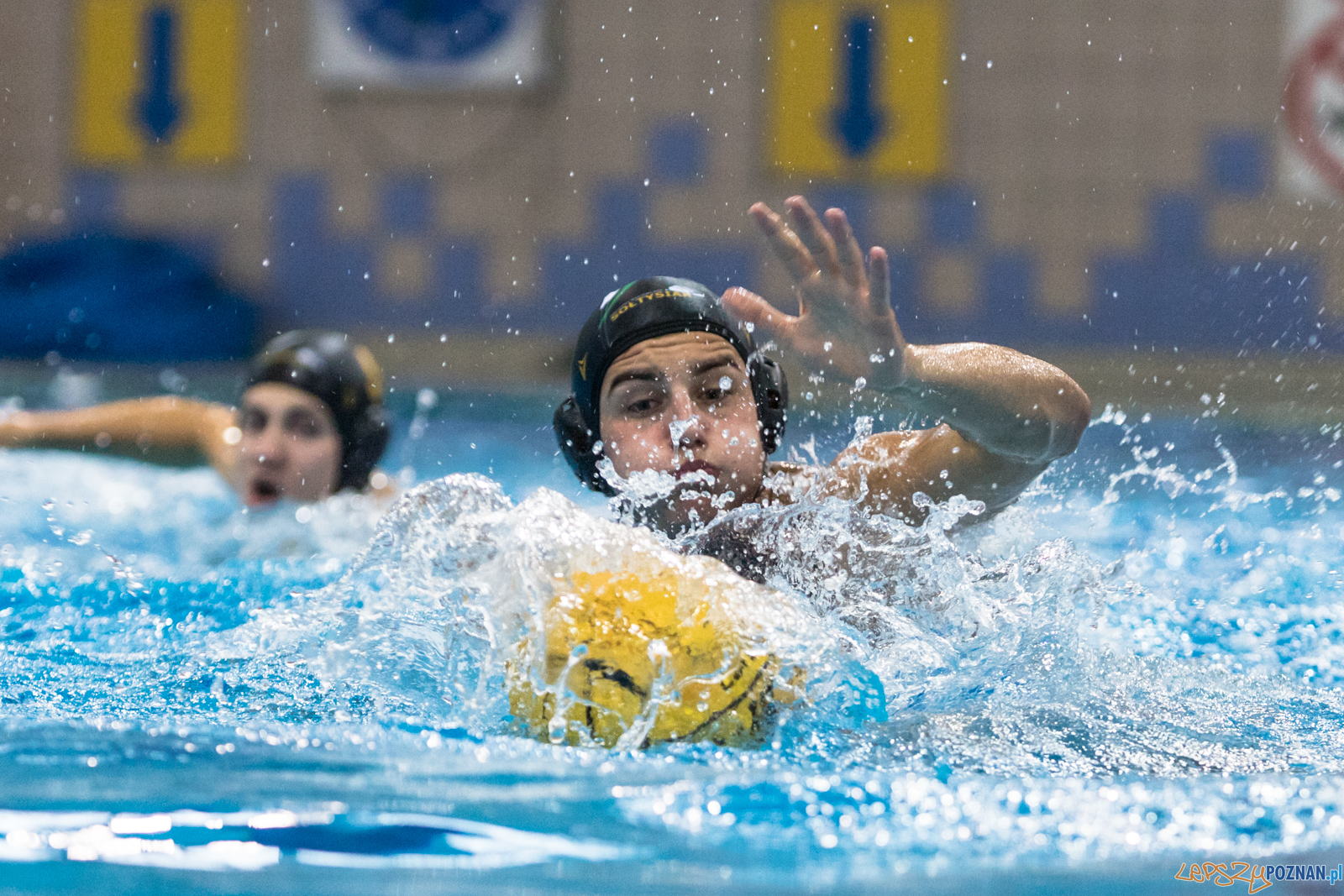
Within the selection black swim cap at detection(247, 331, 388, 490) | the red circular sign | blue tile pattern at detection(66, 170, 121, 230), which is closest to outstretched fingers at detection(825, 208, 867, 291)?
black swim cap at detection(247, 331, 388, 490)

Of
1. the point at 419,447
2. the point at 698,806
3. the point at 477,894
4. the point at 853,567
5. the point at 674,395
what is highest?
the point at 419,447

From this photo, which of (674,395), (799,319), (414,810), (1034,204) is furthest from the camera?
(1034,204)

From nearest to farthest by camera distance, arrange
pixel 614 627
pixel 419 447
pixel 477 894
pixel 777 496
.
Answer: pixel 477 894 → pixel 614 627 → pixel 777 496 → pixel 419 447

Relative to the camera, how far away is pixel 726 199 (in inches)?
354

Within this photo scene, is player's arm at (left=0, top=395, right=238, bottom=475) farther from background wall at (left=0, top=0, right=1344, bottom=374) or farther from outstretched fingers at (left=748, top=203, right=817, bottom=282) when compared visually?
background wall at (left=0, top=0, right=1344, bottom=374)

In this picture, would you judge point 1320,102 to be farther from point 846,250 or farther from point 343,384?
point 846,250

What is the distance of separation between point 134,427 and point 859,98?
5783 millimetres

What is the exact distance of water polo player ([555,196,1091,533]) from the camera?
1946 mm

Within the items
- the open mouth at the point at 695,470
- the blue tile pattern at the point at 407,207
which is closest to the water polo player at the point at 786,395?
the open mouth at the point at 695,470

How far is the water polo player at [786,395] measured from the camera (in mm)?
1946

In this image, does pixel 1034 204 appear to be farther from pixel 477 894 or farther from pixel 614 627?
pixel 477 894

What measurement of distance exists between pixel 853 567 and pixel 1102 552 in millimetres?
1935

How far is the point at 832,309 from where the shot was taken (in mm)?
1957

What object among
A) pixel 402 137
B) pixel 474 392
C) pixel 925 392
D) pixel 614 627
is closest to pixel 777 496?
pixel 925 392
